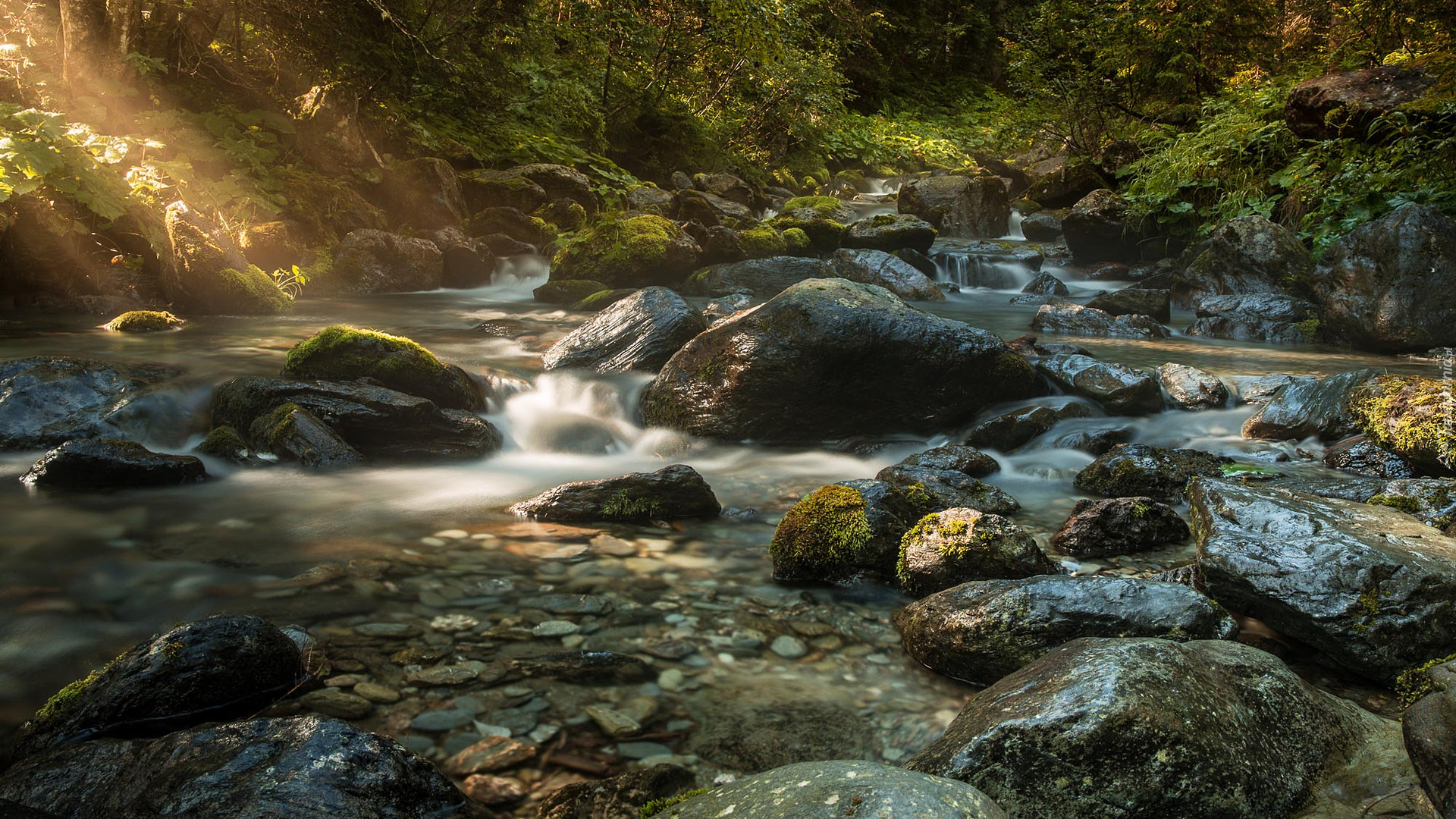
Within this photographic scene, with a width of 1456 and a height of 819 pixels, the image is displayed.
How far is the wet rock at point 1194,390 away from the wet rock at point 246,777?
7.27 metres

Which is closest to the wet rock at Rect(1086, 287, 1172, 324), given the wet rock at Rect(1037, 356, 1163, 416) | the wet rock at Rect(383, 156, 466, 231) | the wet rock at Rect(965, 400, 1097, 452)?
the wet rock at Rect(1037, 356, 1163, 416)

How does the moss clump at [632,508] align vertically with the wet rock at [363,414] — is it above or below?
below

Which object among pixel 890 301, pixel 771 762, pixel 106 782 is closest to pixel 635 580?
pixel 771 762

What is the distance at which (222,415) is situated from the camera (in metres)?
6.57

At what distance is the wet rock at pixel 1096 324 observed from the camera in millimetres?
11281

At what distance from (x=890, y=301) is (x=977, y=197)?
13788 mm

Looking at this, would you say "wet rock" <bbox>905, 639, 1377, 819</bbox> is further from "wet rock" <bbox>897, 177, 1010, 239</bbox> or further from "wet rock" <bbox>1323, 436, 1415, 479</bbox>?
"wet rock" <bbox>897, 177, 1010, 239</bbox>

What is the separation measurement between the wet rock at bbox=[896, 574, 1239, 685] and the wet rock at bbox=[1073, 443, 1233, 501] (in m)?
2.51

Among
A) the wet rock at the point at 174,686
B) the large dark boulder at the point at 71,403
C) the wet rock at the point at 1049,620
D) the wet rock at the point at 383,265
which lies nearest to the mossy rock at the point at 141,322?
the large dark boulder at the point at 71,403

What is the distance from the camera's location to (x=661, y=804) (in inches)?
97.0

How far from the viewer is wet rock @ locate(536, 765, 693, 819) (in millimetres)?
2432

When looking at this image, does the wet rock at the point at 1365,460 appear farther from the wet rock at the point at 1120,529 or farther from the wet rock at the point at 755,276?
the wet rock at the point at 755,276

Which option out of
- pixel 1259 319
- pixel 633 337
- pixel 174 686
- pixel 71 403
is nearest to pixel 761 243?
pixel 633 337

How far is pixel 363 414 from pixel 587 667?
157 inches
